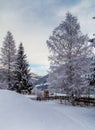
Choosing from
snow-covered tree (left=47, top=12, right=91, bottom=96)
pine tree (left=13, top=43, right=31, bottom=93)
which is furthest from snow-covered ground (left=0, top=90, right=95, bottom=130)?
pine tree (left=13, top=43, right=31, bottom=93)

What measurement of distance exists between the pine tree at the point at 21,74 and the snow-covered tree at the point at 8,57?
106 cm

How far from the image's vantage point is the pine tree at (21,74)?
43.1 m

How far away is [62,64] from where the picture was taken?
30375 millimetres

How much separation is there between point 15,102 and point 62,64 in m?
15.1

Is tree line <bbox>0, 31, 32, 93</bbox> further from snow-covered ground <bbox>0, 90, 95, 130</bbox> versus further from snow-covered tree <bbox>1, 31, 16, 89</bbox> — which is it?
snow-covered ground <bbox>0, 90, 95, 130</bbox>

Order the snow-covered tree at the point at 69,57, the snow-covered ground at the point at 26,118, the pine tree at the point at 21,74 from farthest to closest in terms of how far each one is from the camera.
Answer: the pine tree at the point at 21,74, the snow-covered tree at the point at 69,57, the snow-covered ground at the point at 26,118

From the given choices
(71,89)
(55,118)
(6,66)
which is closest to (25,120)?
(55,118)

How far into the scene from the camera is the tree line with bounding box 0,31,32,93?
4325cm

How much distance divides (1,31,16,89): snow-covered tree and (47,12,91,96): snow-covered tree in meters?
14.5

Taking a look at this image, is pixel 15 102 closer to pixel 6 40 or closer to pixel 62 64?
pixel 62 64

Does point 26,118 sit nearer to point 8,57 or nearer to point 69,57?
point 69,57

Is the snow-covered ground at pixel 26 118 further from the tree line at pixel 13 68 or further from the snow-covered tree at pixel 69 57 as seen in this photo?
the tree line at pixel 13 68

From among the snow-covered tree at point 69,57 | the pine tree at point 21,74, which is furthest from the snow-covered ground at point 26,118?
the pine tree at point 21,74

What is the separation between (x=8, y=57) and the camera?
44156 millimetres
